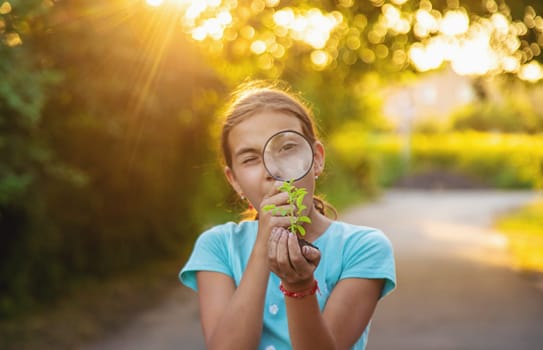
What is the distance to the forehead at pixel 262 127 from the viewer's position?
220 centimetres

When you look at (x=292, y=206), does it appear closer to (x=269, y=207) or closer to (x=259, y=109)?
(x=269, y=207)

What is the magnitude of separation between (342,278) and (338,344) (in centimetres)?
20

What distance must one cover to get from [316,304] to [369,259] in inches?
14.5

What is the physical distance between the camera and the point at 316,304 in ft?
6.27

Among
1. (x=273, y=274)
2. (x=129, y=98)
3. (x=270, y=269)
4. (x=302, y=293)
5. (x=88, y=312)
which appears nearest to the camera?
(x=302, y=293)

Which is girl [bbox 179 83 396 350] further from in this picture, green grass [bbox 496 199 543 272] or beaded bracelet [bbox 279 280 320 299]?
green grass [bbox 496 199 543 272]

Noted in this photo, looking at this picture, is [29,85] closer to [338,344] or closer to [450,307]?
[338,344]

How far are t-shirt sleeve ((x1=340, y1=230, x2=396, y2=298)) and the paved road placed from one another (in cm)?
433

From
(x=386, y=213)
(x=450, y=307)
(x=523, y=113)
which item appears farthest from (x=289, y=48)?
(x=386, y=213)

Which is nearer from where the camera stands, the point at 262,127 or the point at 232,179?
the point at 262,127

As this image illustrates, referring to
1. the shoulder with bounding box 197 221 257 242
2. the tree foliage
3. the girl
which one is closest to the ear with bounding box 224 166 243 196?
the girl

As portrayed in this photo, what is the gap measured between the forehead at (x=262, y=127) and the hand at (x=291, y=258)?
441 millimetres

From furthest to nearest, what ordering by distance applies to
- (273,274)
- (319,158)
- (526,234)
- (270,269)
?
1. (526,234)
2. (319,158)
3. (273,274)
4. (270,269)

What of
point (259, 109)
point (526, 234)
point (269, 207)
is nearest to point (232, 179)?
point (259, 109)
